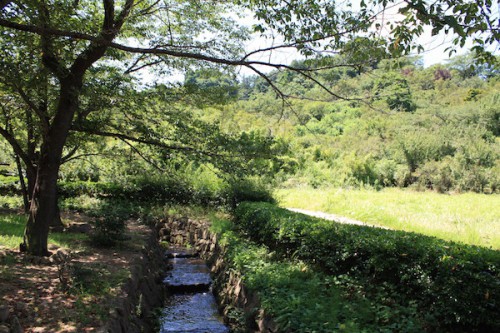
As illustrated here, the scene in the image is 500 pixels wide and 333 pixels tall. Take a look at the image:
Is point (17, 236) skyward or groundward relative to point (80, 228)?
skyward

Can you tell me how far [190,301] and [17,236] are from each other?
3946mm

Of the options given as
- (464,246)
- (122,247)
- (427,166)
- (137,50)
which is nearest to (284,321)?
(464,246)

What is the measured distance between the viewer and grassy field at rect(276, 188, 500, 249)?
891 centimetres

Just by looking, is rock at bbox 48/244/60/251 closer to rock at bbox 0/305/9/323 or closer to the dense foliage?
rock at bbox 0/305/9/323

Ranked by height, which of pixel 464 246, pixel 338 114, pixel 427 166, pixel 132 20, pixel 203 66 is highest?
pixel 338 114

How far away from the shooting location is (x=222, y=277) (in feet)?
24.7

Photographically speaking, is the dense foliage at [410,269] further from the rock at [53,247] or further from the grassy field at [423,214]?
the rock at [53,247]

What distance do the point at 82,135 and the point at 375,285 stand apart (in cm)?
726

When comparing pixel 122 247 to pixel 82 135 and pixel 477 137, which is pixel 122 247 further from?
pixel 477 137

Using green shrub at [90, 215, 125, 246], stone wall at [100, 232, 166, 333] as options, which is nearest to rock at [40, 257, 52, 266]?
stone wall at [100, 232, 166, 333]

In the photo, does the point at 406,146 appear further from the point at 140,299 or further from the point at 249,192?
the point at 140,299

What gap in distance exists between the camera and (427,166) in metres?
24.5

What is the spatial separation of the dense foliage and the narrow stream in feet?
6.14

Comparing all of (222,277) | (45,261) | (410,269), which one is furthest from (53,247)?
(410,269)
